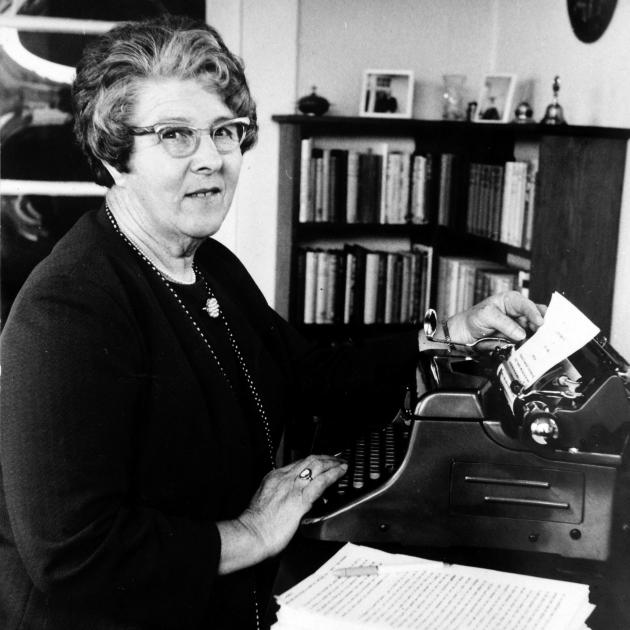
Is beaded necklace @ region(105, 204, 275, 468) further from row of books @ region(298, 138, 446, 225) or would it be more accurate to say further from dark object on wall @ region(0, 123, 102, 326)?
dark object on wall @ region(0, 123, 102, 326)

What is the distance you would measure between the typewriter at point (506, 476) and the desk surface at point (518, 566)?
0.02m

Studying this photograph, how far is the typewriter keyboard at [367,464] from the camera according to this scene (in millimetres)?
1422

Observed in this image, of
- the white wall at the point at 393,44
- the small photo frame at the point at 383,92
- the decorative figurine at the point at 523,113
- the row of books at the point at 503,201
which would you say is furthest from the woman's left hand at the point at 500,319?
the white wall at the point at 393,44

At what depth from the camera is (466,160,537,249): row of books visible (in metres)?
3.00

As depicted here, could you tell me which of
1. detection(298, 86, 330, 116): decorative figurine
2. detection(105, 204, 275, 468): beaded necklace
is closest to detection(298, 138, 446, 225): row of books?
detection(298, 86, 330, 116): decorative figurine

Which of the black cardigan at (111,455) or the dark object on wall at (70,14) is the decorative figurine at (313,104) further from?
the black cardigan at (111,455)

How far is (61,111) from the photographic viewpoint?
369 cm

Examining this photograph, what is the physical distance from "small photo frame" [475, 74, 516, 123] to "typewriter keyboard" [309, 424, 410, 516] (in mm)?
2003

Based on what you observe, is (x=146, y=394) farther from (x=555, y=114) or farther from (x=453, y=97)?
(x=453, y=97)

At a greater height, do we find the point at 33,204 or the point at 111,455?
the point at 33,204

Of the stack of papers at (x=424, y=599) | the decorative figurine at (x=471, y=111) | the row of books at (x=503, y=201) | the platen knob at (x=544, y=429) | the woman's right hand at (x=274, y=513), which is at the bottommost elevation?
the stack of papers at (x=424, y=599)

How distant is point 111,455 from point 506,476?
0.64m

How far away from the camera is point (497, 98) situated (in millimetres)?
3480

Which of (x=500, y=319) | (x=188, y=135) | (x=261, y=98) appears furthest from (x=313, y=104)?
(x=188, y=135)
